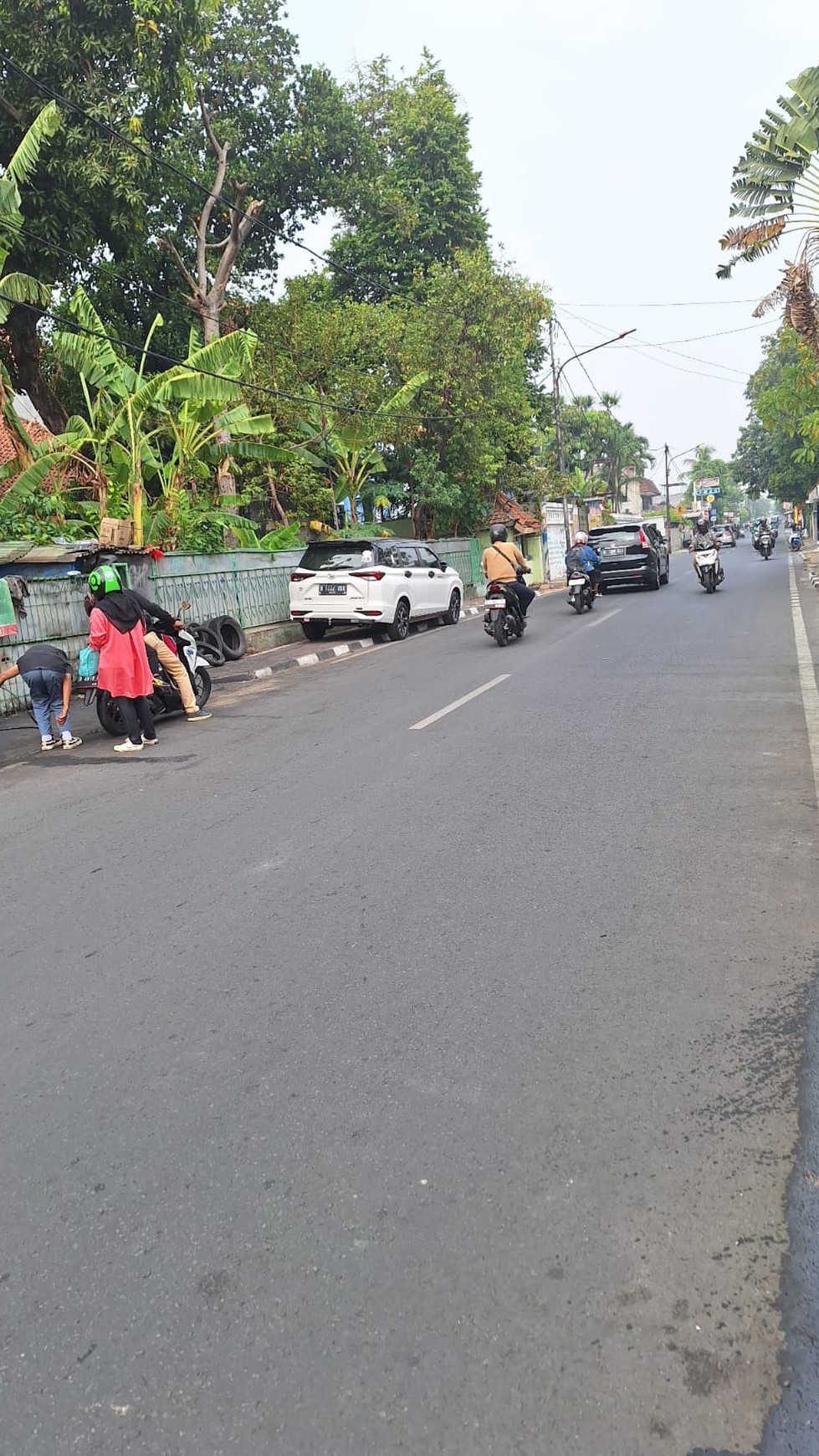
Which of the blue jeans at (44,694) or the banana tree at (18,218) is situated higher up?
the banana tree at (18,218)

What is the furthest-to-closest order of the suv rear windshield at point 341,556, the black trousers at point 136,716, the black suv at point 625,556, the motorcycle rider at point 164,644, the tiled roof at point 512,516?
1. the tiled roof at point 512,516
2. the black suv at point 625,556
3. the suv rear windshield at point 341,556
4. the motorcycle rider at point 164,644
5. the black trousers at point 136,716

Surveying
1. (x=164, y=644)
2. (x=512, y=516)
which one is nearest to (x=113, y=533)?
(x=164, y=644)

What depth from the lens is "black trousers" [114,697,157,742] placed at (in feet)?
29.7

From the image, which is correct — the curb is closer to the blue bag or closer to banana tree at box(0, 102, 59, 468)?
the blue bag

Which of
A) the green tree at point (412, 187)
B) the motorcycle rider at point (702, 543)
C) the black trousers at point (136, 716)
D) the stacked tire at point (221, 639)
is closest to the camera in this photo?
the black trousers at point (136, 716)

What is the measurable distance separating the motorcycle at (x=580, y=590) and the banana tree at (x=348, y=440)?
725 cm

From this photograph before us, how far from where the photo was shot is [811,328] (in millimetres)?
18875

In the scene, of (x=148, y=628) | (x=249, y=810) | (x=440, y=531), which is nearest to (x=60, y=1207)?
(x=249, y=810)

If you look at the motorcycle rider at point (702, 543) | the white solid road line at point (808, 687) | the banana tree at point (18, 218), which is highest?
the banana tree at point (18, 218)

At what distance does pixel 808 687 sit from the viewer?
30.7 feet

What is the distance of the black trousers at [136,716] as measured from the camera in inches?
356

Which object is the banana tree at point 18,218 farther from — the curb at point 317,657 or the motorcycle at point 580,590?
the motorcycle at point 580,590

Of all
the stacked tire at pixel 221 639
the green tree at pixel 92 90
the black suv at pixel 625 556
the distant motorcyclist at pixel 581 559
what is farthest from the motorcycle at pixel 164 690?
the black suv at pixel 625 556

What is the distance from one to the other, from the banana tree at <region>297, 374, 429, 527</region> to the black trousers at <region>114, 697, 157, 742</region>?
47.3 ft
